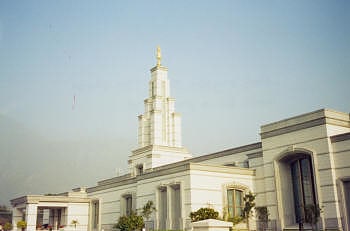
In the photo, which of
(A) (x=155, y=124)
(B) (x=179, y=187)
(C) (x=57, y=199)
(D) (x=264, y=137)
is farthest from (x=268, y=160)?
(C) (x=57, y=199)

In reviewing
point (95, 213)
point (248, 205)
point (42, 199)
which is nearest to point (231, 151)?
point (248, 205)

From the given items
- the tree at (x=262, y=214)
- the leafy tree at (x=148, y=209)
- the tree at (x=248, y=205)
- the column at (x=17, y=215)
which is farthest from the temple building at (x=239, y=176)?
the column at (x=17, y=215)

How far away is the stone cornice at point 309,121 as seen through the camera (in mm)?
34938

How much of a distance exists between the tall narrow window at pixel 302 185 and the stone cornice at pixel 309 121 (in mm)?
3060

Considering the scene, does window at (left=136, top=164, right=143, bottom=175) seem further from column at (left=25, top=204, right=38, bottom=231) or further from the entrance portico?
column at (left=25, top=204, right=38, bottom=231)

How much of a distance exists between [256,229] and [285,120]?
36.7 feet

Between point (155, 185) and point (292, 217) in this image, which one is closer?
point (292, 217)

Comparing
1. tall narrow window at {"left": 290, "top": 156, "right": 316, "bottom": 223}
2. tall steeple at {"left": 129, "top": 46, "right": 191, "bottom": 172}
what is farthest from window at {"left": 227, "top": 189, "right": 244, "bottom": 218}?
tall steeple at {"left": 129, "top": 46, "right": 191, "bottom": 172}

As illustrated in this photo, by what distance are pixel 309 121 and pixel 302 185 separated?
609cm

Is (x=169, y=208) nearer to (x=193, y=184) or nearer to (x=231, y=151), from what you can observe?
(x=193, y=184)

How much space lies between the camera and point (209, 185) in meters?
39.9

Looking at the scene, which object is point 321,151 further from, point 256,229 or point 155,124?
point 155,124

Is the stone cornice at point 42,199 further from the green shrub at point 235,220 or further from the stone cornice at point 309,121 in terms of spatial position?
the stone cornice at point 309,121

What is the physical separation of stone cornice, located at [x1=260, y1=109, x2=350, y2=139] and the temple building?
3.4 inches
